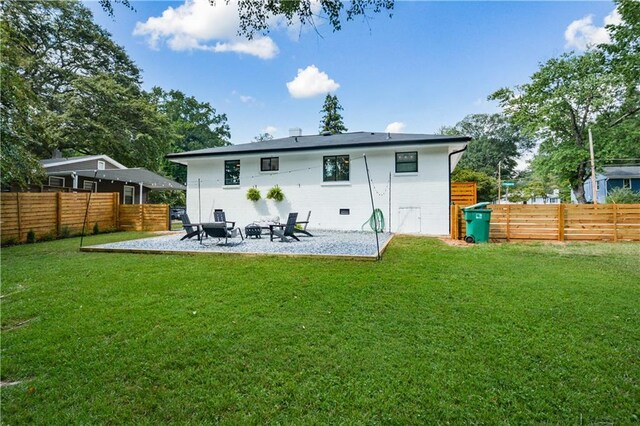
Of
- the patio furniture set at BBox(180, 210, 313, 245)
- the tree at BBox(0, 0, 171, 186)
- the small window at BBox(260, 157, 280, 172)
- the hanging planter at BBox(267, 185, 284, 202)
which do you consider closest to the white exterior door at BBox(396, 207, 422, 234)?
the patio furniture set at BBox(180, 210, 313, 245)

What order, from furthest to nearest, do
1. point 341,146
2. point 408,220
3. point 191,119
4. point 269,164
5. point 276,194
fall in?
point 191,119 → point 269,164 → point 276,194 → point 341,146 → point 408,220

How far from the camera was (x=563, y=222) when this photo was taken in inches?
408

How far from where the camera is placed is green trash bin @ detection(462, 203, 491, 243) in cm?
981

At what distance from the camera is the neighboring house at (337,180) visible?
12.2 metres

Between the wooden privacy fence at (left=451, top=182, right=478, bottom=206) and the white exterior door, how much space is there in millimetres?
2146

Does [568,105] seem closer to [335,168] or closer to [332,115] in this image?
[335,168]

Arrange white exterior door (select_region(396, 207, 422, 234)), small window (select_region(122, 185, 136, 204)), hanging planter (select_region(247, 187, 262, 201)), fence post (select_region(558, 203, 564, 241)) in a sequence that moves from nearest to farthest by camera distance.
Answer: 1. fence post (select_region(558, 203, 564, 241))
2. white exterior door (select_region(396, 207, 422, 234))
3. hanging planter (select_region(247, 187, 262, 201))
4. small window (select_region(122, 185, 136, 204))

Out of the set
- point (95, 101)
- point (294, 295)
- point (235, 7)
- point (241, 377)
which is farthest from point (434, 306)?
point (95, 101)

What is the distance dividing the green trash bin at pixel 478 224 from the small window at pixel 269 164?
332 inches

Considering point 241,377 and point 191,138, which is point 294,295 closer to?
point 241,377

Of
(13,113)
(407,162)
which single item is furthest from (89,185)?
(407,162)

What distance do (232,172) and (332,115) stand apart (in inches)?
1101

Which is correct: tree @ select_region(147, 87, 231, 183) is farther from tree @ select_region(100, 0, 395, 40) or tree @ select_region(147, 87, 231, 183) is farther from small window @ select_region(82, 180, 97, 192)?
tree @ select_region(100, 0, 395, 40)

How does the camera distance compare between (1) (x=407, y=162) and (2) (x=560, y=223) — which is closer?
(2) (x=560, y=223)
